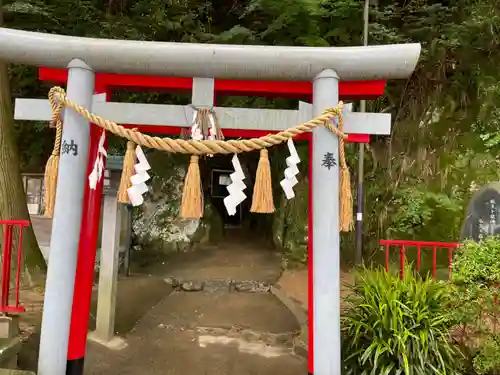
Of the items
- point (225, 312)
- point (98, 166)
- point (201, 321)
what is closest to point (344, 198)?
point (98, 166)

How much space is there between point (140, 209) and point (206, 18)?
597 cm

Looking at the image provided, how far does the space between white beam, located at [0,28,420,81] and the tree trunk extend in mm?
4801

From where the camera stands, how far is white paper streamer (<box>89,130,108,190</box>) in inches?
152

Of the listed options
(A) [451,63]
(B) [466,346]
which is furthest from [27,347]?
(A) [451,63]

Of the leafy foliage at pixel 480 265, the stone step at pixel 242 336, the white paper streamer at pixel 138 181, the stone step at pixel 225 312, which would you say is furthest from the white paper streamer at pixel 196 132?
the stone step at pixel 225 312

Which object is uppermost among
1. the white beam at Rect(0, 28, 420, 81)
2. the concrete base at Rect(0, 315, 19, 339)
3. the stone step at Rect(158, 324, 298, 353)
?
the white beam at Rect(0, 28, 420, 81)

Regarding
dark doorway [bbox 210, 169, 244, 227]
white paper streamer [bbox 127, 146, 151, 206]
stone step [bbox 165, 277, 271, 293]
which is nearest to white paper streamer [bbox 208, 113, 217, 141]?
white paper streamer [bbox 127, 146, 151, 206]

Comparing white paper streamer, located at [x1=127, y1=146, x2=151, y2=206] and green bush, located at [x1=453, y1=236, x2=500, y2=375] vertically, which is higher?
white paper streamer, located at [x1=127, y1=146, x2=151, y2=206]

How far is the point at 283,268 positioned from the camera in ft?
37.0

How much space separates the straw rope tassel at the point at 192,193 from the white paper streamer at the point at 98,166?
90 cm

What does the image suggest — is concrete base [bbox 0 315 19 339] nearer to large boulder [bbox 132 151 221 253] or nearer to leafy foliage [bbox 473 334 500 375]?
leafy foliage [bbox 473 334 500 375]

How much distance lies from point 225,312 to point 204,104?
19.2 feet

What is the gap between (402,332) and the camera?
417 centimetres

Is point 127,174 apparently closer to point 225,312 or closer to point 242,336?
point 242,336
